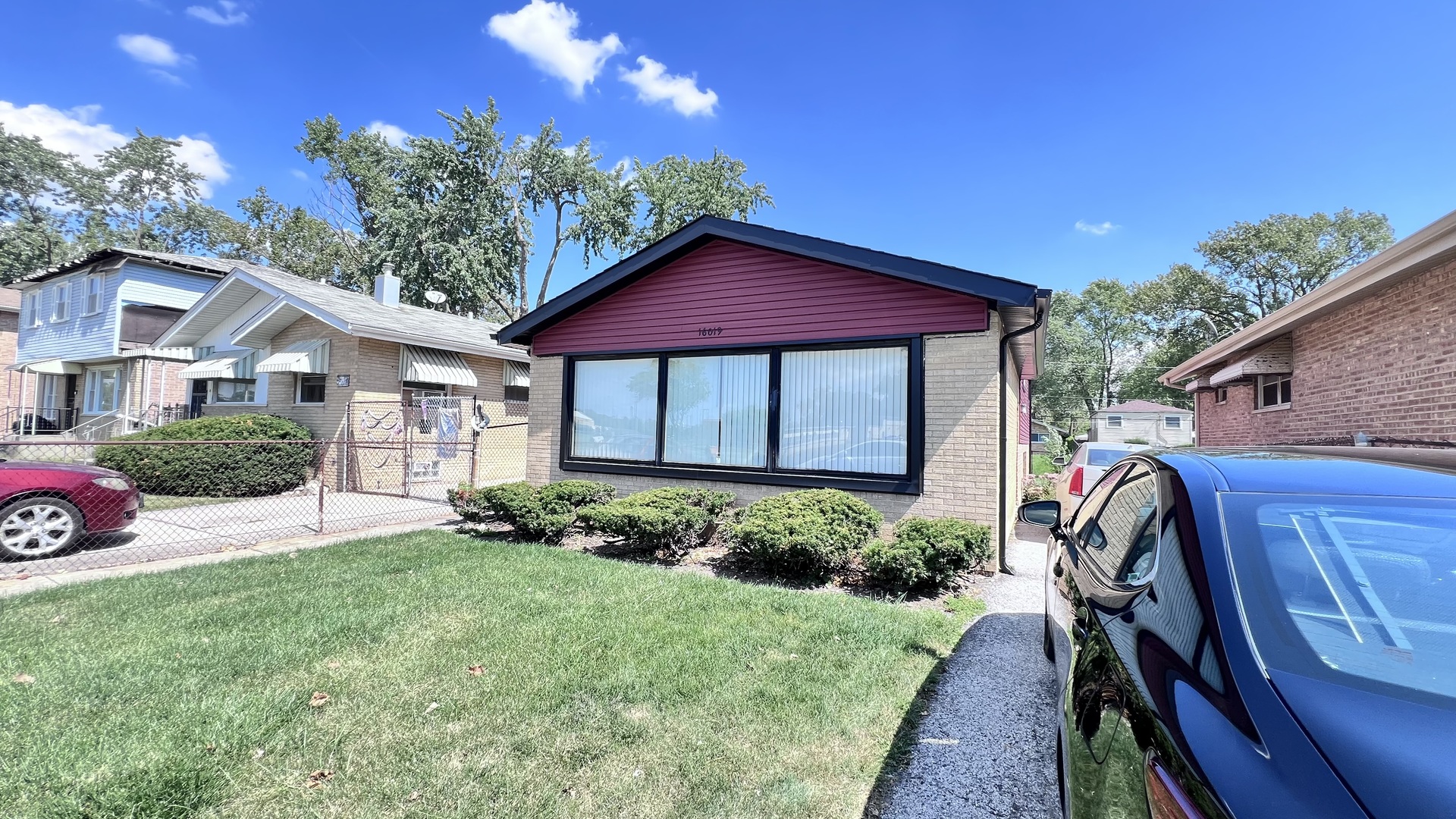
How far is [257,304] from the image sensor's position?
14898mm

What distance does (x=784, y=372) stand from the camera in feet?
26.2

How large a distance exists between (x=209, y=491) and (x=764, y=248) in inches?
468

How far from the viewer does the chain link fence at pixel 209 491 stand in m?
6.62

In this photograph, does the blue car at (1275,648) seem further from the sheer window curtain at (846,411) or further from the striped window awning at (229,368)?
the striped window awning at (229,368)

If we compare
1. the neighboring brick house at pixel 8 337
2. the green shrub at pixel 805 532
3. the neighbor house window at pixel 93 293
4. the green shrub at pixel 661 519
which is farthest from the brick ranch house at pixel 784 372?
the neighboring brick house at pixel 8 337

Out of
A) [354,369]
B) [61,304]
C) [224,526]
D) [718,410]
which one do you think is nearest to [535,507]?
[718,410]

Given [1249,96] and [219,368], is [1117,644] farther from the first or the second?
[219,368]

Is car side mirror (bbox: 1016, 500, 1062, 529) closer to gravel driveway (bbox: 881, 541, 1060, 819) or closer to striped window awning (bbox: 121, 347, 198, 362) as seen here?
gravel driveway (bbox: 881, 541, 1060, 819)

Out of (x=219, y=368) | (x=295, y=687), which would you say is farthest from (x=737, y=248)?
(x=219, y=368)

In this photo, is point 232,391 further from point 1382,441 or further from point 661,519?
point 1382,441

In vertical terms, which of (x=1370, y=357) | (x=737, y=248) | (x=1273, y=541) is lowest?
(x=1273, y=541)

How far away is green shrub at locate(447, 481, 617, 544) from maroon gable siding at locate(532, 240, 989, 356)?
239 cm

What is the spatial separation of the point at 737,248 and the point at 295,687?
676cm

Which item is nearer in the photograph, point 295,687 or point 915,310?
point 295,687
